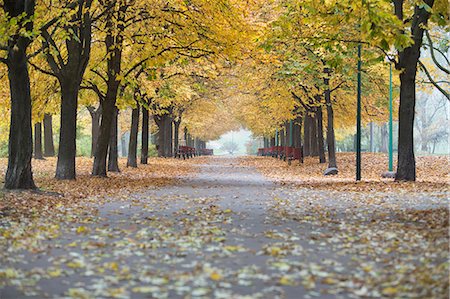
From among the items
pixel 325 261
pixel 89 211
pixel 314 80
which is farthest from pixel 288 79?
pixel 325 261

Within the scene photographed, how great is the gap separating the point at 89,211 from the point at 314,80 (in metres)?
19.5

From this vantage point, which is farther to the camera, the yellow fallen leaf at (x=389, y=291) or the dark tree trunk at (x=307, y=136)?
the dark tree trunk at (x=307, y=136)

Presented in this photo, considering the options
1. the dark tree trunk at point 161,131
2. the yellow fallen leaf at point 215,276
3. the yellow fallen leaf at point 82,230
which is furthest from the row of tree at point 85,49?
the dark tree trunk at point 161,131

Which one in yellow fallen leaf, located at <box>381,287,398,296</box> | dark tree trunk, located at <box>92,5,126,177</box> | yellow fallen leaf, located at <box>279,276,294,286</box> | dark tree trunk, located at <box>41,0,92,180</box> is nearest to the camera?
yellow fallen leaf, located at <box>381,287,398,296</box>

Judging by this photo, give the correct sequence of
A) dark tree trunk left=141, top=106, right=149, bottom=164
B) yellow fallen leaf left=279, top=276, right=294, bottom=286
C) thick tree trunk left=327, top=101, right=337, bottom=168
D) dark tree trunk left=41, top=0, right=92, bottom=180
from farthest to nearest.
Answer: dark tree trunk left=141, top=106, right=149, bottom=164
thick tree trunk left=327, top=101, right=337, bottom=168
dark tree trunk left=41, top=0, right=92, bottom=180
yellow fallen leaf left=279, top=276, right=294, bottom=286

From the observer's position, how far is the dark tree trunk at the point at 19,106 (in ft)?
53.4

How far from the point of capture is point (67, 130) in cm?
2170

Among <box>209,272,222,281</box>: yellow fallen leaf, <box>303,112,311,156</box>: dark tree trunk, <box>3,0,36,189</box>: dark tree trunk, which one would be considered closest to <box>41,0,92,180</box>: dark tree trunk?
<box>3,0,36,189</box>: dark tree trunk

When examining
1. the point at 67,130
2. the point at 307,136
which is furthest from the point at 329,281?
the point at 307,136

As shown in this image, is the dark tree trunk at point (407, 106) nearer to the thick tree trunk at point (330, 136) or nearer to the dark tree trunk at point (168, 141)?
the thick tree trunk at point (330, 136)

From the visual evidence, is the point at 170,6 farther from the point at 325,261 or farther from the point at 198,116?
the point at 198,116

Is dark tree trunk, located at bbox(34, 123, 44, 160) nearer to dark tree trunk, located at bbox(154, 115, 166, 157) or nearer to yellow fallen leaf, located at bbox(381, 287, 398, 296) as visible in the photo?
dark tree trunk, located at bbox(154, 115, 166, 157)

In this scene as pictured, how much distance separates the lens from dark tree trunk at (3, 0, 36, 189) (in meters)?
16.3

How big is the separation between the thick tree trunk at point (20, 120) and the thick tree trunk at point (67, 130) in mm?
4706
